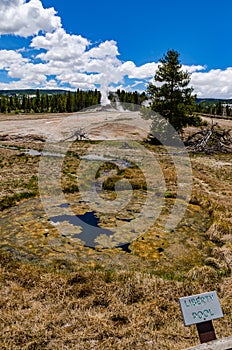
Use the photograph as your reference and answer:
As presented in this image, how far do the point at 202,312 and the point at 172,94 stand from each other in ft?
98.3

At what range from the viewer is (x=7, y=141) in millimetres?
31781

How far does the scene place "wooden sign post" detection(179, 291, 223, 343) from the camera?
3.92 metres

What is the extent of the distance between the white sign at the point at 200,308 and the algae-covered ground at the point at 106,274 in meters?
1.46

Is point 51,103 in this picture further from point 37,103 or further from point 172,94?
point 172,94

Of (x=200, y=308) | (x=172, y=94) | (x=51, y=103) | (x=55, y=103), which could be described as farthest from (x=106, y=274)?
(x=51, y=103)

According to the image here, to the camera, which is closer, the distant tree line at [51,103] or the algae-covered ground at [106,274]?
the algae-covered ground at [106,274]

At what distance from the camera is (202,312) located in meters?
3.98

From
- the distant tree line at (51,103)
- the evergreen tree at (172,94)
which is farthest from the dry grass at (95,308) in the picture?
the distant tree line at (51,103)

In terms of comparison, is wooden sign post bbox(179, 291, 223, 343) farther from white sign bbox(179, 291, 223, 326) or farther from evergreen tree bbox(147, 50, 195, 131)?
evergreen tree bbox(147, 50, 195, 131)

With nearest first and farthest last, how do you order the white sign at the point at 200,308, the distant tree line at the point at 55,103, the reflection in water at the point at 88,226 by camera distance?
1. the white sign at the point at 200,308
2. the reflection in water at the point at 88,226
3. the distant tree line at the point at 55,103

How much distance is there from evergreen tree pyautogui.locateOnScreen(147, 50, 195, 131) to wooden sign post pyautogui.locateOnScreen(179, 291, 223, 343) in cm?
2838

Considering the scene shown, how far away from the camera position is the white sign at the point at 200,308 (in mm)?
3904

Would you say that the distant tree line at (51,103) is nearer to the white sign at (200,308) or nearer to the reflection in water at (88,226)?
the reflection in water at (88,226)

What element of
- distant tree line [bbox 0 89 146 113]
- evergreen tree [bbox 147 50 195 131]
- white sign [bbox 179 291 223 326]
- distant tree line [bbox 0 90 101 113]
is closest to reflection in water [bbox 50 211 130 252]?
white sign [bbox 179 291 223 326]
